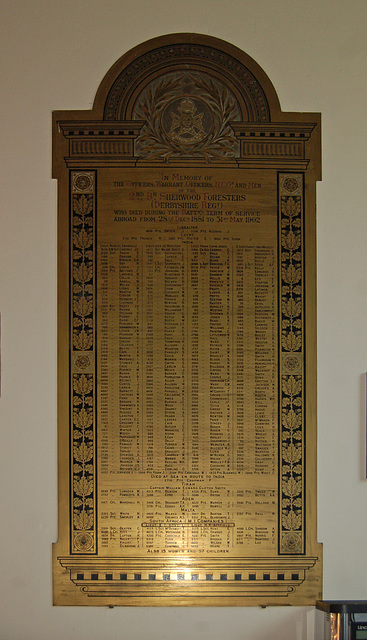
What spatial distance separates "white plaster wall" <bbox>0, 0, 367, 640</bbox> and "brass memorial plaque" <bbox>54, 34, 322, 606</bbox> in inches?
A: 2.7

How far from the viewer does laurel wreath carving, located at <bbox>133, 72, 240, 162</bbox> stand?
2398 millimetres

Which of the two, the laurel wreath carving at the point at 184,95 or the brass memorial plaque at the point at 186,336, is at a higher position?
the laurel wreath carving at the point at 184,95

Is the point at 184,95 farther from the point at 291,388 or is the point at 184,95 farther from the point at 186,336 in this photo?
the point at 291,388

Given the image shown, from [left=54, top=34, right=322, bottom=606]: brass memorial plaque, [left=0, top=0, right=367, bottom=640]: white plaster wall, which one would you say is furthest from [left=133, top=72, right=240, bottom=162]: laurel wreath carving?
[left=0, top=0, right=367, bottom=640]: white plaster wall

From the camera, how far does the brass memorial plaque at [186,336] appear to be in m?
2.36

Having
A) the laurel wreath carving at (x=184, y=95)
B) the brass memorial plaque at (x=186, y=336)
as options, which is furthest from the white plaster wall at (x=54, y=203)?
the laurel wreath carving at (x=184, y=95)

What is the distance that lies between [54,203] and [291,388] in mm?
1300

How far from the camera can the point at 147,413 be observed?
7.78 feet

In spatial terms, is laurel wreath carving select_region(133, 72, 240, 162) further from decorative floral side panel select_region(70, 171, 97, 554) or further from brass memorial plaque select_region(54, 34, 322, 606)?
decorative floral side panel select_region(70, 171, 97, 554)

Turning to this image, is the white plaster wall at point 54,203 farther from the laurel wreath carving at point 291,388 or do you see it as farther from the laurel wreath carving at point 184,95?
the laurel wreath carving at point 184,95

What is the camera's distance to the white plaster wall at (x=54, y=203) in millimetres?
2381

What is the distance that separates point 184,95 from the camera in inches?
94.7

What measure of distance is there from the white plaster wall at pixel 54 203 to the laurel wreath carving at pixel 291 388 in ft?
0.32

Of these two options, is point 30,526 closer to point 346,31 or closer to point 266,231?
point 266,231
